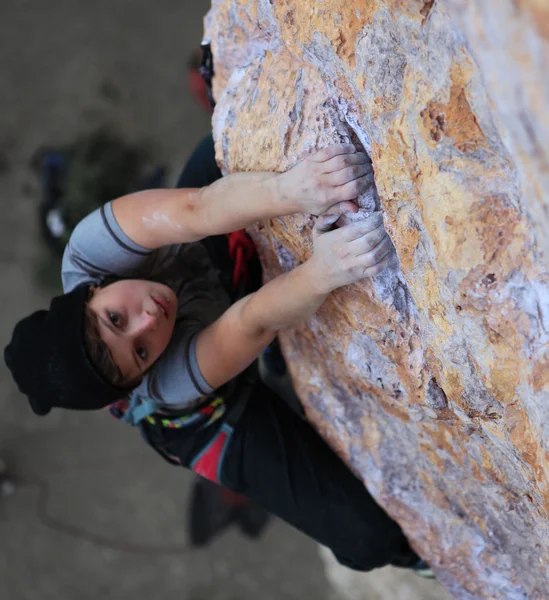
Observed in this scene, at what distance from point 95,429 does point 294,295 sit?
6.61 ft

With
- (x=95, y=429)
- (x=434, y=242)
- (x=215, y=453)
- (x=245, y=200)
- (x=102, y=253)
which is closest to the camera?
(x=434, y=242)

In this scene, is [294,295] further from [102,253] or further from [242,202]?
[102,253]

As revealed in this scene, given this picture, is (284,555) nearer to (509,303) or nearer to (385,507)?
Answer: (385,507)

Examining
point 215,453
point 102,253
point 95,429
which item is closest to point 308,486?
point 215,453

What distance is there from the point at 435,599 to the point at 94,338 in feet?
5.86

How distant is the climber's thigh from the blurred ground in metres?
1.22

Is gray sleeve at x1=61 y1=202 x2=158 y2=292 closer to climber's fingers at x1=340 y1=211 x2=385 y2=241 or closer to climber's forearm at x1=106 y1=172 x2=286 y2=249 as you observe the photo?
climber's forearm at x1=106 y1=172 x2=286 y2=249

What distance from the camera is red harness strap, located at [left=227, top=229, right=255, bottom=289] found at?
1.17m

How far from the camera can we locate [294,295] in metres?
0.92

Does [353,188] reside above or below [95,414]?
above

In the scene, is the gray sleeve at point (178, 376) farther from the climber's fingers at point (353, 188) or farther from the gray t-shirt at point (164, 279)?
the climber's fingers at point (353, 188)

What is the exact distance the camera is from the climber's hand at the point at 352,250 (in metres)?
0.79

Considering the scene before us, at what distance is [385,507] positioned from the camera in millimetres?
1202

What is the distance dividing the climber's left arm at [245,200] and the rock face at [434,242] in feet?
0.11
